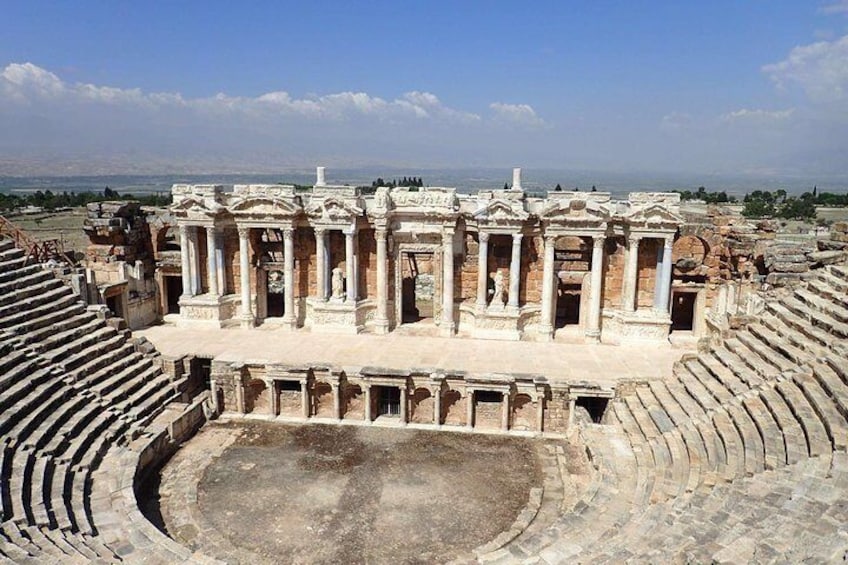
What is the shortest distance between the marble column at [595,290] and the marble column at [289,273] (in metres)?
11.0

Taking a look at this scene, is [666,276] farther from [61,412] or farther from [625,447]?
[61,412]

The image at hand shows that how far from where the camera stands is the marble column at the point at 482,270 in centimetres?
2248

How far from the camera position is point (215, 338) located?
22047mm

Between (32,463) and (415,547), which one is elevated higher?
(32,463)

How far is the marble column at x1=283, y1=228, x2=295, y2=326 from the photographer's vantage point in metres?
23.2

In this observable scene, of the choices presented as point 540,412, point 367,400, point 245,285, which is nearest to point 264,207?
point 245,285

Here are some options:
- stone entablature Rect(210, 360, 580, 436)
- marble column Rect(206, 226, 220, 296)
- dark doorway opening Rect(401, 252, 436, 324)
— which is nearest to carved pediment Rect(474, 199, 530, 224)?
dark doorway opening Rect(401, 252, 436, 324)

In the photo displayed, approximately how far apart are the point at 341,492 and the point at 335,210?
36.6ft

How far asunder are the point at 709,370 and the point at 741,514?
6961 mm

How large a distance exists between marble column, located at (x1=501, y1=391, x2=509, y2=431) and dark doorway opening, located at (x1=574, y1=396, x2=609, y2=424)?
1.95 meters

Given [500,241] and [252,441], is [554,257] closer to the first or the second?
[500,241]

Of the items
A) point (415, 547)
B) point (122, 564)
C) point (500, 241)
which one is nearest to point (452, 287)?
point (500, 241)

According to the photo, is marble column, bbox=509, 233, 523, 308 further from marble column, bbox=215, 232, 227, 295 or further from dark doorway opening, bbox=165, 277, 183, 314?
dark doorway opening, bbox=165, 277, 183, 314

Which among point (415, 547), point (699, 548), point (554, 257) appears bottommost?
point (415, 547)
